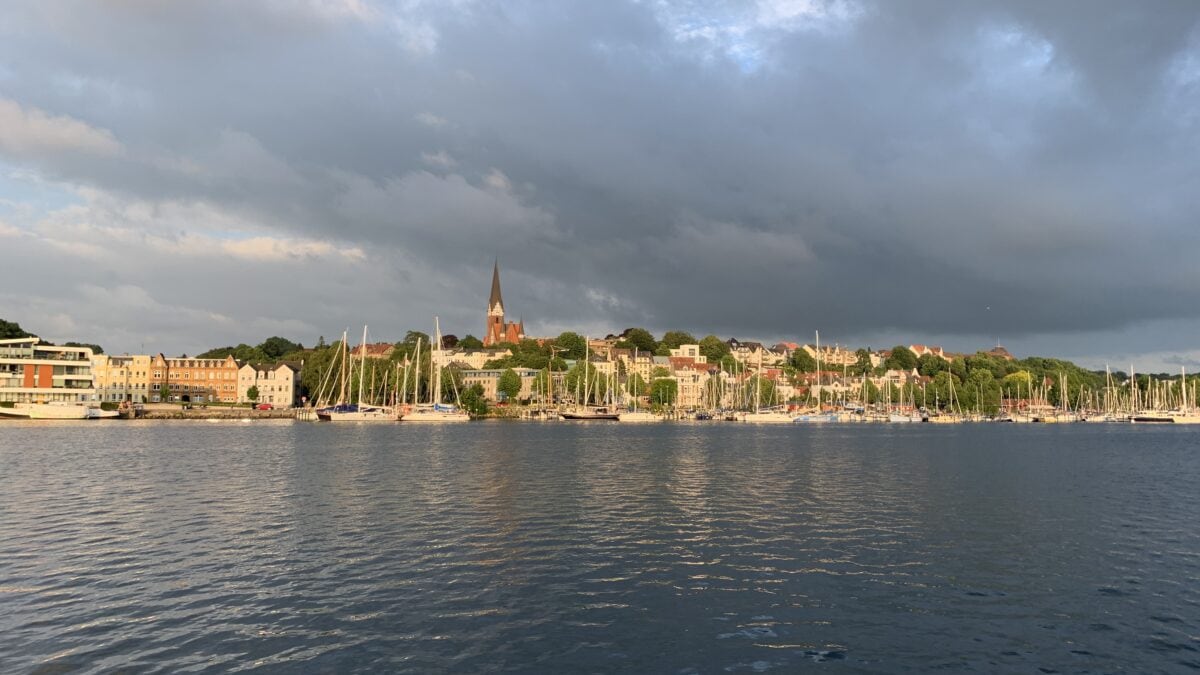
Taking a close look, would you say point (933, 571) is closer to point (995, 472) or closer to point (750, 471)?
point (750, 471)

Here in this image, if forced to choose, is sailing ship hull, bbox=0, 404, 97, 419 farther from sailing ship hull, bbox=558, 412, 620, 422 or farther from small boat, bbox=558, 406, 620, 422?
small boat, bbox=558, 406, 620, 422

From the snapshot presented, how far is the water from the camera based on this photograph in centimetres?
1664

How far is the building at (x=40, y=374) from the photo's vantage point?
145250mm

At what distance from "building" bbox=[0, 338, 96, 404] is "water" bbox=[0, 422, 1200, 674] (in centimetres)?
11906

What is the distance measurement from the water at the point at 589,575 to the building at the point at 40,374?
119 meters

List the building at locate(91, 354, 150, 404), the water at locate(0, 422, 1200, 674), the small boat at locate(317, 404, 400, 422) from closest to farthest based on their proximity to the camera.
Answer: the water at locate(0, 422, 1200, 674), the small boat at locate(317, 404, 400, 422), the building at locate(91, 354, 150, 404)

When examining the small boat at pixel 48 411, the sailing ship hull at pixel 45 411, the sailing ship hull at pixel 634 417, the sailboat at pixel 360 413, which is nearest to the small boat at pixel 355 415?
the sailboat at pixel 360 413

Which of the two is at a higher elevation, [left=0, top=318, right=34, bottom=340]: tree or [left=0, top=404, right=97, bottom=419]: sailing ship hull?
[left=0, top=318, right=34, bottom=340]: tree

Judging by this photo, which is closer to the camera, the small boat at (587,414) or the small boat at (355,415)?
the small boat at (355,415)

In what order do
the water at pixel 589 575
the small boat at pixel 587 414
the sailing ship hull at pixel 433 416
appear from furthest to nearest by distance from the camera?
the small boat at pixel 587 414, the sailing ship hull at pixel 433 416, the water at pixel 589 575

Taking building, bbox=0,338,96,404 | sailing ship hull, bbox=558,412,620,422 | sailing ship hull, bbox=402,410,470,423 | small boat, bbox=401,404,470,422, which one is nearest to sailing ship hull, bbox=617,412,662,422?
sailing ship hull, bbox=558,412,620,422

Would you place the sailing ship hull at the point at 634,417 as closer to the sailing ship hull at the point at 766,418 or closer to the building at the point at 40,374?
the sailing ship hull at the point at 766,418

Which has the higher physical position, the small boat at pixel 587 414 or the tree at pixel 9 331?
the tree at pixel 9 331

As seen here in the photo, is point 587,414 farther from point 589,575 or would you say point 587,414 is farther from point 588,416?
point 589,575
